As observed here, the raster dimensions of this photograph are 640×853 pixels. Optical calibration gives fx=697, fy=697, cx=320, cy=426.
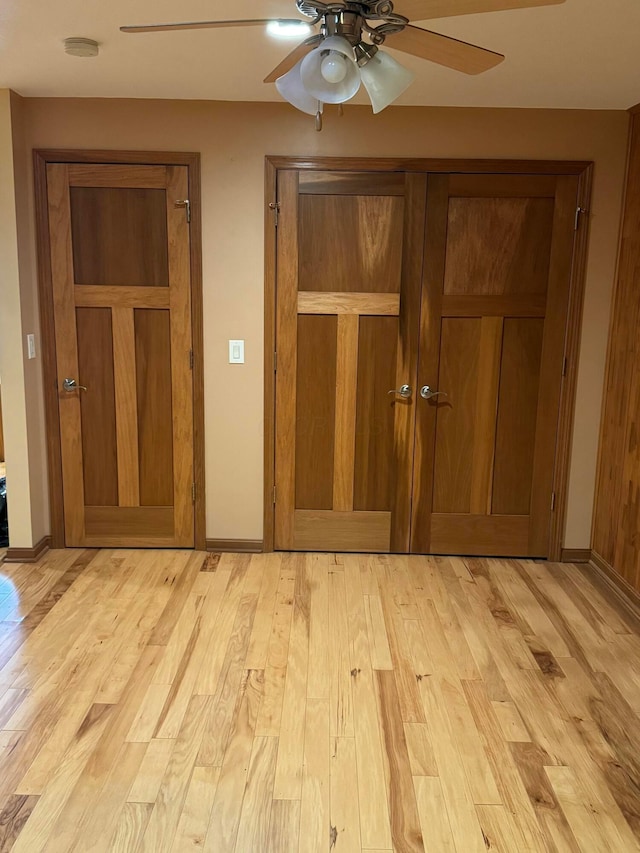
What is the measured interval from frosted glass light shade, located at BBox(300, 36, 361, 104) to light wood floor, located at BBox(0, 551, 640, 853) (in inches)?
78.9

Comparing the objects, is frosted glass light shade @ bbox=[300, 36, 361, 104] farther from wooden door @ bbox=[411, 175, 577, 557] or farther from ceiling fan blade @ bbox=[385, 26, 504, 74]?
wooden door @ bbox=[411, 175, 577, 557]

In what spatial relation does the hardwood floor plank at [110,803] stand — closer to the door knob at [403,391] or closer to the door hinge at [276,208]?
the door knob at [403,391]

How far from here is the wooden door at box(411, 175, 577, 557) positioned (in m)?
3.71

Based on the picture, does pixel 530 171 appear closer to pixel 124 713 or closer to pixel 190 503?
pixel 190 503

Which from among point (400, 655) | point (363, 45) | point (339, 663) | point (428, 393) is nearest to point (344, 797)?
point (339, 663)

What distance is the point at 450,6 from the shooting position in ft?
5.18

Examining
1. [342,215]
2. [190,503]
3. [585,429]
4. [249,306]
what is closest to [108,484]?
[190,503]

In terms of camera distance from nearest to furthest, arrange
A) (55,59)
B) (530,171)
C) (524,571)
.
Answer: (55,59) → (530,171) → (524,571)

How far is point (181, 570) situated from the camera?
3811mm

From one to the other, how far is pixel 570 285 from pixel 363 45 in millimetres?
2356

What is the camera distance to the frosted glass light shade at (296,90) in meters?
1.84

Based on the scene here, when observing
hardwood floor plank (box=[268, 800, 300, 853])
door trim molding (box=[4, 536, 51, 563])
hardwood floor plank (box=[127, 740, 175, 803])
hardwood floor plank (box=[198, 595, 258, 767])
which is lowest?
hardwood floor plank (box=[268, 800, 300, 853])

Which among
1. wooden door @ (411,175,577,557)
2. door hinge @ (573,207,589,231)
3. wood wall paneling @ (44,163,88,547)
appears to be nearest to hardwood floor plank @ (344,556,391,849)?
wooden door @ (411,175,577,557)

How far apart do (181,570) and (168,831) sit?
73.9 inches
